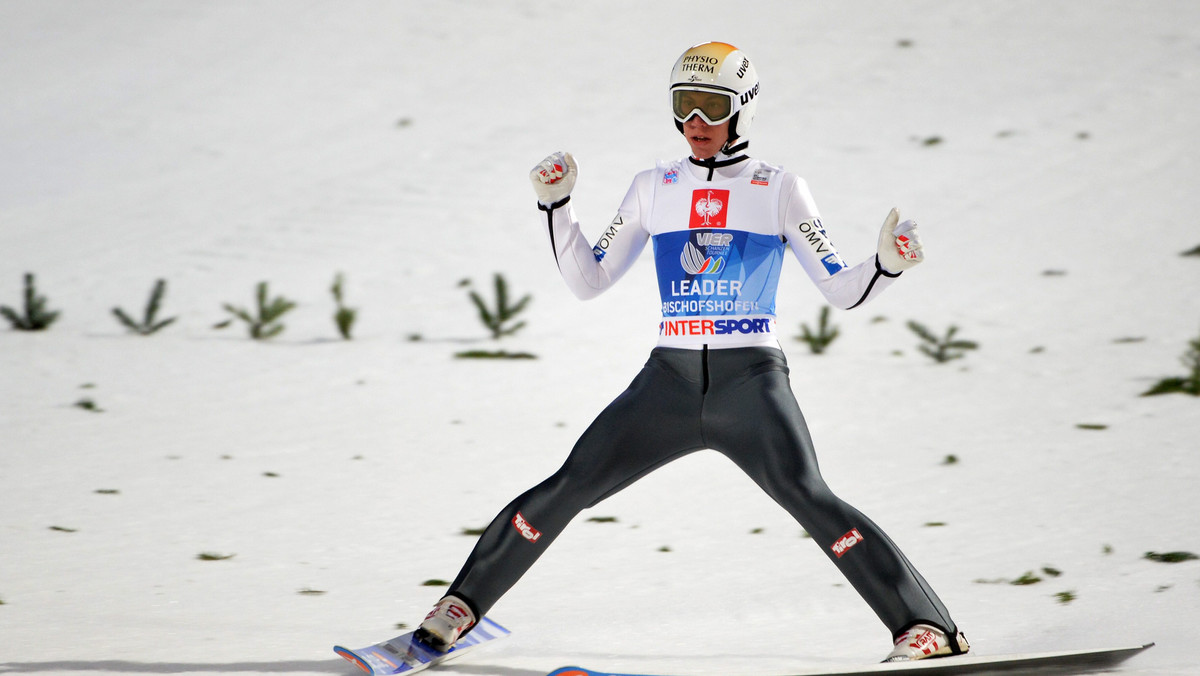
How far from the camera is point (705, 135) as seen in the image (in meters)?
3.79

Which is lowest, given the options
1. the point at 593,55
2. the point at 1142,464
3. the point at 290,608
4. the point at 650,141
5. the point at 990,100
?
the point at 290,608

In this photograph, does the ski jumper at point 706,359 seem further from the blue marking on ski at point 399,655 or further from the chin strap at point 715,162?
the blue marking on ski at point 399,655

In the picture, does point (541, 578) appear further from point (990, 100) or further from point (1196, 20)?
point (1196, 20)

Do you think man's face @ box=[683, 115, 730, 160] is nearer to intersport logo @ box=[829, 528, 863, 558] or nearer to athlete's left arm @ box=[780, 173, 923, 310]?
athlete's left arm @ box=[780, 173, 923, 310]

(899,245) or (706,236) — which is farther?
(706,236)

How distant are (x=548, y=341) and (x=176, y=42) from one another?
12018 millimetres

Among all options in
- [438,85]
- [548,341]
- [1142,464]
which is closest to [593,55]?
[438,85]

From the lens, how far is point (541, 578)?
497 centimetres

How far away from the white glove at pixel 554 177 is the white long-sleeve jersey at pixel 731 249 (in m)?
0.28

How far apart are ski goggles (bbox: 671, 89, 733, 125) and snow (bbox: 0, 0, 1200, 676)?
5.43 ft

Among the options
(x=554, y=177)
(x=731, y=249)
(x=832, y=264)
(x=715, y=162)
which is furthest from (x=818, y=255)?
(x=554, y=177)

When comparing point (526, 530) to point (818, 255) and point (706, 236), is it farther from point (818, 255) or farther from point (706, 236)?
point (818, 255)

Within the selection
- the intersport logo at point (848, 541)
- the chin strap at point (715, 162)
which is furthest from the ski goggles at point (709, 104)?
the intersport logo at point (848, 541)

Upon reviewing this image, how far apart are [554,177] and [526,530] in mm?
1083
